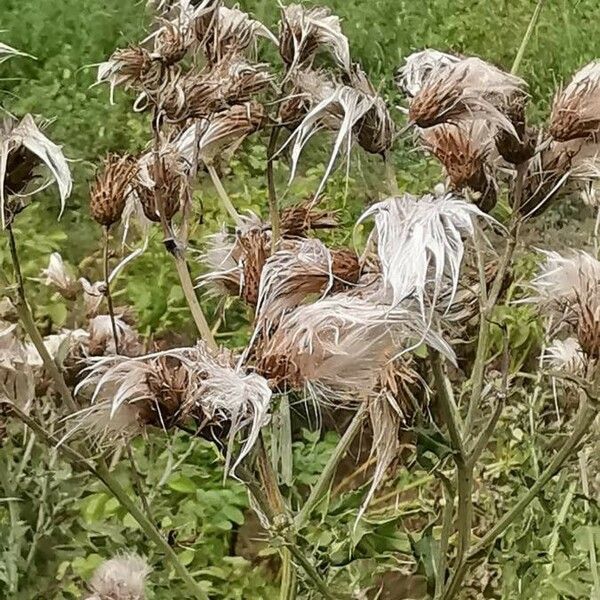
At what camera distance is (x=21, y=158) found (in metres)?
0.57

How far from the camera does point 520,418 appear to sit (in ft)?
4.18

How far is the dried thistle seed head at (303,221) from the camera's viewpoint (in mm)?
686

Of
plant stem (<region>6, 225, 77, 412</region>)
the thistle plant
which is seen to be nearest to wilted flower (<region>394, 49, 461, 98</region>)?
the thistle plant

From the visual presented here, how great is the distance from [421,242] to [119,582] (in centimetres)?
34

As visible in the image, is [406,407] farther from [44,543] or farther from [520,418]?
[520,418]

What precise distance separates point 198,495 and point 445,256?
0.82 meters

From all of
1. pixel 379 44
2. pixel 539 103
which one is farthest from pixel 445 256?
pixel 379 44

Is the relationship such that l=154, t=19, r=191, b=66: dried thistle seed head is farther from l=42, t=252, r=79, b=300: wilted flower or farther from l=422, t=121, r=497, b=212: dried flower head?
l=42, t=252, r=79, b=300: wilted flower

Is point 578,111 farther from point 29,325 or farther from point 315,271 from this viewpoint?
point 29,325

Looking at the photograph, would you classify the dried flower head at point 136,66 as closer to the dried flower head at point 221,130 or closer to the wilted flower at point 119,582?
the dried flower head at point 221,130

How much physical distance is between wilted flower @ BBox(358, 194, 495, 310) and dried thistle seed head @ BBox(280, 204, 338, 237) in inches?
5.9

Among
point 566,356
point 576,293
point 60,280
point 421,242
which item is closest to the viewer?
point 421,242

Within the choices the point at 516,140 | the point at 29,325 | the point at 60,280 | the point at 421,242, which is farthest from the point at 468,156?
the point at 60,280

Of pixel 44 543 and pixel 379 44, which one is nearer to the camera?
pixel 44 543
